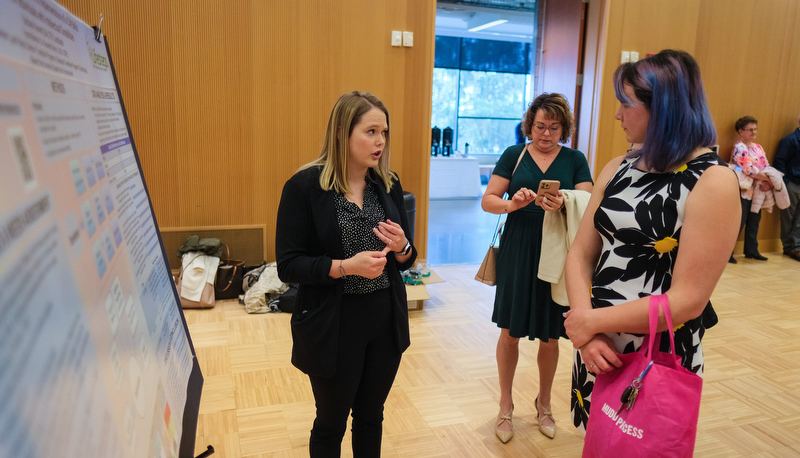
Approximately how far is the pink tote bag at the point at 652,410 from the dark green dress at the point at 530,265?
1139mm

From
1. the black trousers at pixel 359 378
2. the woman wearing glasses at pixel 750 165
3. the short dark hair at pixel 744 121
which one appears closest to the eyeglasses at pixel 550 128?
the black trousers at pixel 359 378

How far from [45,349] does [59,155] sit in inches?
9.9

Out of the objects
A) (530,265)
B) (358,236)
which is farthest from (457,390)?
(358,236)

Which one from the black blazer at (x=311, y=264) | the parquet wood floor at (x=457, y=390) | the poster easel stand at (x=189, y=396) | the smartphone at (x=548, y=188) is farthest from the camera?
the parquet wood floor at (x=457, y=390)

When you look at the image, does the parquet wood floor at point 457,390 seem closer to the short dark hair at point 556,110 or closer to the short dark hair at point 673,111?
the short dark hair at point 556,110

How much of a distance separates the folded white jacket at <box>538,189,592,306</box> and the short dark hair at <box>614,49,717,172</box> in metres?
0.94

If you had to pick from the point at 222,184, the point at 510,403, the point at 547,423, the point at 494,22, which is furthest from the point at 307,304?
the point at 494,22

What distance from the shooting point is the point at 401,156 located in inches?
210

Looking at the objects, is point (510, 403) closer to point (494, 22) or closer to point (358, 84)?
point (358, 84)

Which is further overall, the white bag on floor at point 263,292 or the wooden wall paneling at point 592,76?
the wooden wall paneling at point 592,76

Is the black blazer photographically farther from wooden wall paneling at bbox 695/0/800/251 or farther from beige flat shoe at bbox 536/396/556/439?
wooden wall paneling at bbox 695/0/800/251

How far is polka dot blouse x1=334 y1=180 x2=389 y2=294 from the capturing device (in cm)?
180

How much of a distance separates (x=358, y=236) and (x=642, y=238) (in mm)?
841

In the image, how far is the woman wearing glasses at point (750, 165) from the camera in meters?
6.39
